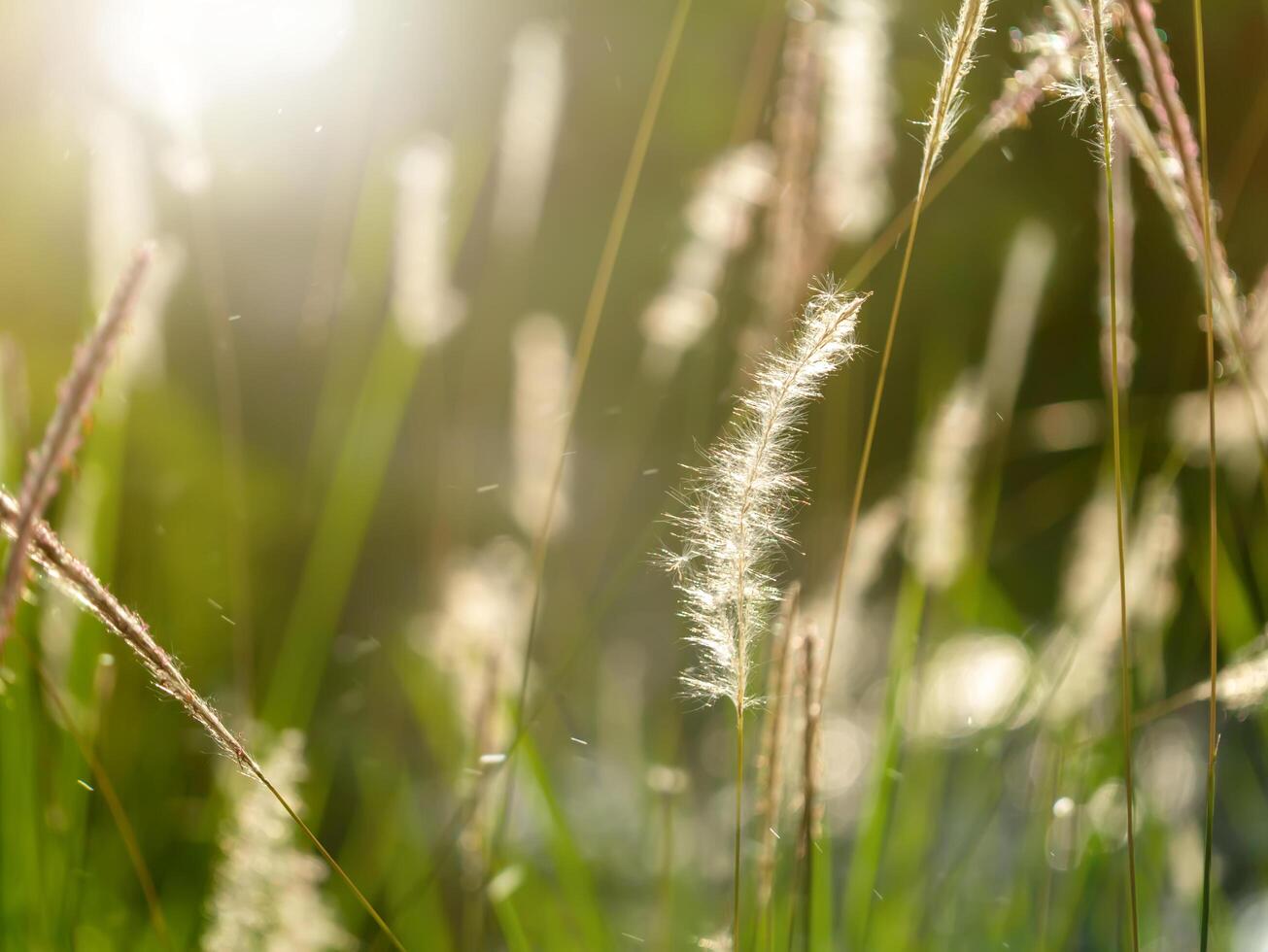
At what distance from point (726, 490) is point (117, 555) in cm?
101

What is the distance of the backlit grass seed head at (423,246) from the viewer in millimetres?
1148

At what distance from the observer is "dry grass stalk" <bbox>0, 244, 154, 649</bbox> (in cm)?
33

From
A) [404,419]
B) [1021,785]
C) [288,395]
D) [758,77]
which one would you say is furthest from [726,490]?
[288,395]

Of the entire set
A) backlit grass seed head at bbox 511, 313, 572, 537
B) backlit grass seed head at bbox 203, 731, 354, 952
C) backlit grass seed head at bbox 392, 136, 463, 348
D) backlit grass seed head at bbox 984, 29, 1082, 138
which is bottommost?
backlit grass seed head at bbox 203, 731, 354, 952

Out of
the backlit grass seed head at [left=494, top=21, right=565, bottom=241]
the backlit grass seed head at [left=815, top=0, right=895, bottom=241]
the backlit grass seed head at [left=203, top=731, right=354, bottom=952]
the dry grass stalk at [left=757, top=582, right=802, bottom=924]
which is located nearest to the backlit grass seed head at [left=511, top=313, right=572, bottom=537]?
the backlit grass seed head at [left=494, top=21, right=565, bottom=241]

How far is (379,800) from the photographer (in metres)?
1.16

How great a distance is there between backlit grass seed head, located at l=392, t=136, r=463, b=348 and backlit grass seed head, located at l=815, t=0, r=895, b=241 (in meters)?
0.42

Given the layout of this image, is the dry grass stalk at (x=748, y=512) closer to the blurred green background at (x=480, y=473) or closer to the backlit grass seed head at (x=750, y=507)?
the backlit grass seed head at (x=750, y=507)

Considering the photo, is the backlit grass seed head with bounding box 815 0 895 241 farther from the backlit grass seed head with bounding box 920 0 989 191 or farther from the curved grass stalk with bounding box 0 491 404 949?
the curved grass stalk with bounding box 0 491 404 949

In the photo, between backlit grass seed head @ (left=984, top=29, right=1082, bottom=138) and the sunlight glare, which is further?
the sunlight glare

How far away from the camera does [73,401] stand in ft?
1.09

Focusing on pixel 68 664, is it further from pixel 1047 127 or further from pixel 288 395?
pixel 1047 127

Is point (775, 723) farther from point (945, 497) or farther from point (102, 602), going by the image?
point (945, 497)

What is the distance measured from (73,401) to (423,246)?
2.84ft
